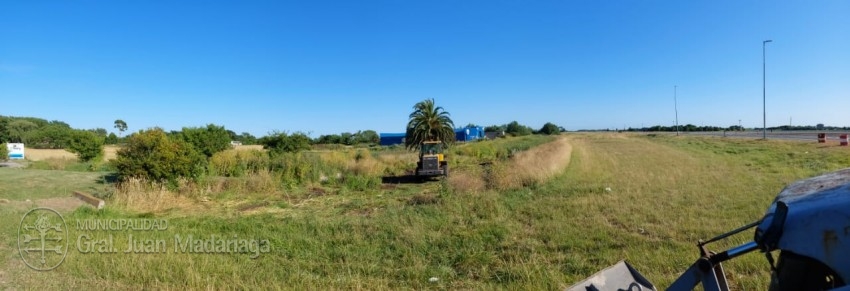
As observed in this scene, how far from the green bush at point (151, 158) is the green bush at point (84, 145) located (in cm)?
2184

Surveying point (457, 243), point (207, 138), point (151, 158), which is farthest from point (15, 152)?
point (457, 243)

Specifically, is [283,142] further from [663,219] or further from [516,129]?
[516,129]

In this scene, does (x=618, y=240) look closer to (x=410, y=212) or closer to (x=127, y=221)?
(x=410, y=212)

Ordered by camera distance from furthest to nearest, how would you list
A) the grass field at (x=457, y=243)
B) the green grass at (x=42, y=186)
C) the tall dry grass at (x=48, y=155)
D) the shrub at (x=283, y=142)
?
the tall dry grass at (x=48, y=155), the shrub at (x=283, y=142), the green grass at (x=42, y=186), the grass field at (x=457, y=243)

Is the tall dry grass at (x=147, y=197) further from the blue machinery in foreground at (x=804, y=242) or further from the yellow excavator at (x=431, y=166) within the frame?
the blue machinery in foreground at (x=804, y=242)

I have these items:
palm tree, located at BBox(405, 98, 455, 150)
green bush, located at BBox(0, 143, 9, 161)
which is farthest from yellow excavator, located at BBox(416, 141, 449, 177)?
green bush, located at BBox(0, 143, 9, 161)

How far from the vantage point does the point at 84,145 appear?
31109 mm

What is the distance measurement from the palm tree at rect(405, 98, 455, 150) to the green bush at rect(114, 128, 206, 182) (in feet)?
36.3

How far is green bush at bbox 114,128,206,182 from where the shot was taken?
1395cm

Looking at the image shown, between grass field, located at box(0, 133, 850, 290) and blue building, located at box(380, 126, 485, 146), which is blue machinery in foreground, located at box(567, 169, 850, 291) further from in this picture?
blue building, located at box(380, 126, 485, 146)

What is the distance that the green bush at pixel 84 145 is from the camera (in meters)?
30.8

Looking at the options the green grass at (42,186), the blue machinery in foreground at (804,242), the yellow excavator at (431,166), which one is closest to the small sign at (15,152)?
the green grass at (42,186)

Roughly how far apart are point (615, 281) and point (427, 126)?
2029cm

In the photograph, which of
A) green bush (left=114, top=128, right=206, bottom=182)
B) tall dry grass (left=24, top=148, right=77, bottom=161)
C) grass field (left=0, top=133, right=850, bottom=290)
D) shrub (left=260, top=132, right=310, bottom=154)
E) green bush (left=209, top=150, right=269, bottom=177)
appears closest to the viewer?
grass field (left=0, top=133, right=850, bottom=290)
